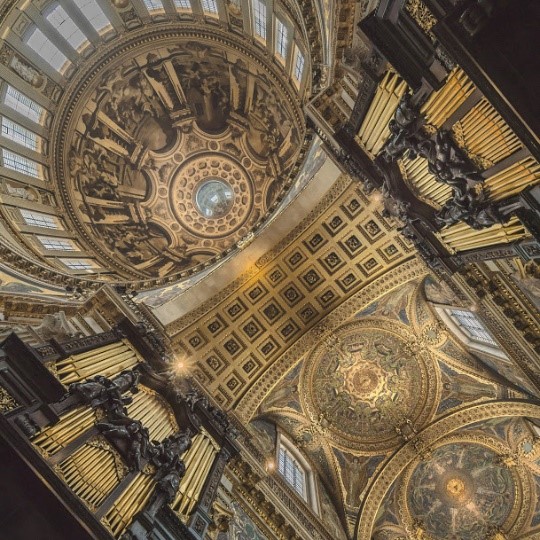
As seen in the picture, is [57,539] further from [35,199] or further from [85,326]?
[35,199]

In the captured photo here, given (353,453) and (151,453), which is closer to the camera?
(151,453)

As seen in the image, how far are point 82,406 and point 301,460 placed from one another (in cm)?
1099

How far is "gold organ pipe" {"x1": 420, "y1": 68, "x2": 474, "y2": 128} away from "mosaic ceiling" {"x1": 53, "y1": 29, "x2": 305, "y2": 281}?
10898 mm

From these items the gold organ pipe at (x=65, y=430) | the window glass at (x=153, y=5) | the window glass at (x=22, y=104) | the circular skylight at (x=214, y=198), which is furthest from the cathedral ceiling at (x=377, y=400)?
the window glass at (x=153, y=5)

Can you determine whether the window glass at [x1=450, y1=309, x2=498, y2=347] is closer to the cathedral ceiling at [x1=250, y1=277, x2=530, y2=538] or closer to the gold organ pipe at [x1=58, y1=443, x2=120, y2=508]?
the cathedral ceiling at [x1=250, y1=277, x2=530, y2=538]

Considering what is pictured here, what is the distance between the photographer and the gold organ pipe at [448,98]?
530 centimetres

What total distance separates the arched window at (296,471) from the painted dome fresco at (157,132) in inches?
279

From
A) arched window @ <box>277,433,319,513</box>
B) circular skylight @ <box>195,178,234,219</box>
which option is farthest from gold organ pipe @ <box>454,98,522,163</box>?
circular skylight @ <box>195,178,234,219</box>

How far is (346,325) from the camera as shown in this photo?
1570 cm

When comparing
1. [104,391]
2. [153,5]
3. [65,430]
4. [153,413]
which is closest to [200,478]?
[153,413]

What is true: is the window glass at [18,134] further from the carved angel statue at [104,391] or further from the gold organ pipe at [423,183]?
the gold organ pipe at [423,183]

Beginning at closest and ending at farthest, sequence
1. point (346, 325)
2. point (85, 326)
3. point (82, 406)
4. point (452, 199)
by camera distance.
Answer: point (452, 199), point (82, 406), point (85, 326), point (346, 325)

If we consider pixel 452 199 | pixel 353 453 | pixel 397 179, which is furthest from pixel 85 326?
pixel 353 453

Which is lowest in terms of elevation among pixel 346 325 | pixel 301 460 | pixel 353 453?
pixel 353 453
